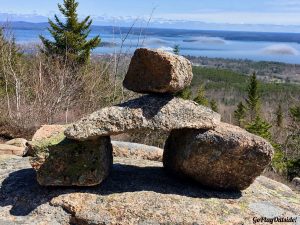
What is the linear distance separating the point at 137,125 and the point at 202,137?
1.16 m

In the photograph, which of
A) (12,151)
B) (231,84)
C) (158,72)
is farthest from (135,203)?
(231,84)

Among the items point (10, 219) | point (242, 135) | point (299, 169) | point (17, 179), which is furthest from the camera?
point (299, 169)

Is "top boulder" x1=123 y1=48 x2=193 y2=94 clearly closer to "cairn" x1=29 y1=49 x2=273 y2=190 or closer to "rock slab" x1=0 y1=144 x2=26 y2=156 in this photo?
"cairn" x1=29 y1=49 x2=273 y2=190

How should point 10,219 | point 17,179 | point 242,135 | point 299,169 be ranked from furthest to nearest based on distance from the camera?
point 299,169 < point 17,179 < point 242,135 < point 10,219

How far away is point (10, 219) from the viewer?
7.09 metres

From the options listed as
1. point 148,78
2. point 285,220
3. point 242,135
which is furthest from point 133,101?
point 285,220

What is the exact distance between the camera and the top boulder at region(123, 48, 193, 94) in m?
7.63

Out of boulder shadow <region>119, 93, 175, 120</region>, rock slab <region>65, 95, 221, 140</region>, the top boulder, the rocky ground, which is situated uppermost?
the top boulder

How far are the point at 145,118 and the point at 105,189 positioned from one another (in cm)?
145

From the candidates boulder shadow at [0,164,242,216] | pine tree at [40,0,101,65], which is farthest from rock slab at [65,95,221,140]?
pine tree at [40,0,101,65]

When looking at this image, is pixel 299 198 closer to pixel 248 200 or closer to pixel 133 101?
pixel 248 200

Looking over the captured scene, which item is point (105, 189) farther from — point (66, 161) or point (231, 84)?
point (231, 84)

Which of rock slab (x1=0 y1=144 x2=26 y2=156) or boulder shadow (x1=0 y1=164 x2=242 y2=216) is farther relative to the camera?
rock slab (x1=0 y1=144 x2=26 y2=156)

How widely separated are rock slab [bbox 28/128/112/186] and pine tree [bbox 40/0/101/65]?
26.7m
